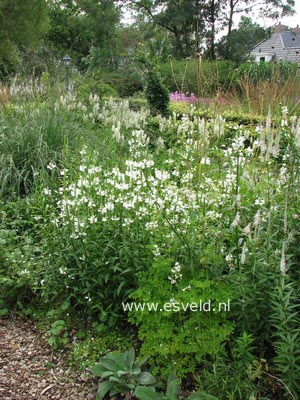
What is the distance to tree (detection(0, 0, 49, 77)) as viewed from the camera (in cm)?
1595

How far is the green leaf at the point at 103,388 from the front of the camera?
2.20m

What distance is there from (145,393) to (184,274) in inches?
25.3

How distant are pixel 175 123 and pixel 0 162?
2070mm

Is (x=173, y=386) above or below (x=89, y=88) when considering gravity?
below

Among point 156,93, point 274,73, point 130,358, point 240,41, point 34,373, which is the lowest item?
point 34,373

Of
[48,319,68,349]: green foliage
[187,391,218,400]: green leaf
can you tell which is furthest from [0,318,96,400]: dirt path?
[187,391,218,400]: green leaf

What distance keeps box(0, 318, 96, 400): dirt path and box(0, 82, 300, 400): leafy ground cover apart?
0.33ft

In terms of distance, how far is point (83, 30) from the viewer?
84.1 feet

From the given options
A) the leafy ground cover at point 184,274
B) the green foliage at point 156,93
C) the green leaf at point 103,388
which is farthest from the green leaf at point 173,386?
the green foliage at point 156,93

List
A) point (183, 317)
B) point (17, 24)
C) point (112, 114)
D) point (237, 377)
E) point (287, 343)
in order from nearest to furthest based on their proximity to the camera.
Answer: point (287, 343) → point (237, 377) → point (183, 317) → point (112, 114) → point (17, 24)

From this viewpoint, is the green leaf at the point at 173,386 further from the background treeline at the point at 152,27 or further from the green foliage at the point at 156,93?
the background treeline at the point at 152,27

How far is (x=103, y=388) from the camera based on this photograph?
2.22m

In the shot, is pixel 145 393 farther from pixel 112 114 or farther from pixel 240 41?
pixel 240 41

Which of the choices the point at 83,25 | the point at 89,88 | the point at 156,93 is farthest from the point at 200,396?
the point at 83,25
